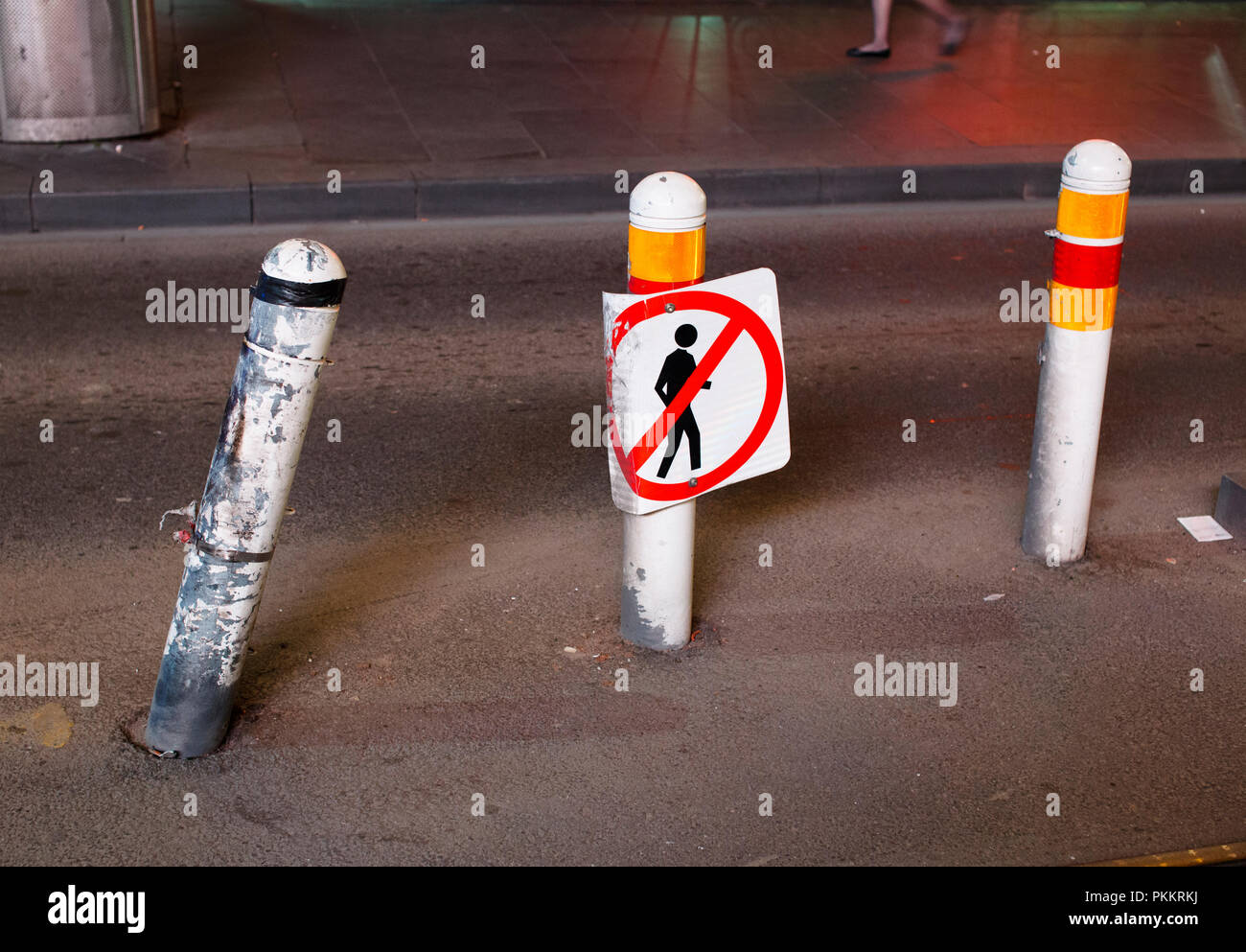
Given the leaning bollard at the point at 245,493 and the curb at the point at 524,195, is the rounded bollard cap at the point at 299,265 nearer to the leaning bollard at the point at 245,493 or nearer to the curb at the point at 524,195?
the leaning bollard at the point at 245,493

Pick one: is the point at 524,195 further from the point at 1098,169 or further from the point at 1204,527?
the point at 1098,169

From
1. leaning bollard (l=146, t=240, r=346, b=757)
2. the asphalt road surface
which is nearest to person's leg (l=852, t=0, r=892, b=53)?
the asphalt road surface

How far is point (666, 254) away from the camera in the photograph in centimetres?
353

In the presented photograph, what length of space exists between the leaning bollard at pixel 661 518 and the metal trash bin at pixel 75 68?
6216 mm

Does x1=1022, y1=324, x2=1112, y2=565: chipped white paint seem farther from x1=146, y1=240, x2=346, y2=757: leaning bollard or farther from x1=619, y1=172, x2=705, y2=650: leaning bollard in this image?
x1=146, y1=240, x2=346, y2=757: leaning bollard

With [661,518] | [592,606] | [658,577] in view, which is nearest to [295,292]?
[661,518]

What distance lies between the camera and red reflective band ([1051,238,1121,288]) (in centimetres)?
409

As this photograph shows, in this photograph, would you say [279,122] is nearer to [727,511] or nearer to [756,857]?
[727,511]

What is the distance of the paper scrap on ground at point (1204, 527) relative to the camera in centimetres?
478

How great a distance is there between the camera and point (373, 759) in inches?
138

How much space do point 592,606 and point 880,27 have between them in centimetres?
895

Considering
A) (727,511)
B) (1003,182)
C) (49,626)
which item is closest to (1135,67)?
(1003,182)

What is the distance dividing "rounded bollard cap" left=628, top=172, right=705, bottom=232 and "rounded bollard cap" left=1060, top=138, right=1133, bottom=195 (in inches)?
45.1

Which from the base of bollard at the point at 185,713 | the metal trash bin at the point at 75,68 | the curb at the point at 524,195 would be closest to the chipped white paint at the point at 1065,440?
the base of bollard at the point at 185,713
